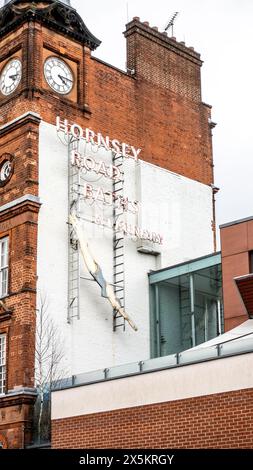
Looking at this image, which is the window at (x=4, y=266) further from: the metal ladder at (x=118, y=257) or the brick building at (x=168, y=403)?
the brick building at (x=168, y=403)

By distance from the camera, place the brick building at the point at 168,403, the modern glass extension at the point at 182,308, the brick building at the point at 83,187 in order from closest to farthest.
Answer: the brick building at the point at 168,403 < the brick building at the point at 83,187 < the modern glass extension at the point at 182,308

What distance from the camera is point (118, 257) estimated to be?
1620 inches

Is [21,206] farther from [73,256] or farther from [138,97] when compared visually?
[138,97]

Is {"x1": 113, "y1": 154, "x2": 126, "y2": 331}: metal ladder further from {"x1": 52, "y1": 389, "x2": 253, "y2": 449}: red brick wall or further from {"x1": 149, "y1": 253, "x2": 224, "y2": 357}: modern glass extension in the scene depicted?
{"x1": 52, "y1": 389, "x2": 253, "y2": 449}: red brick wall

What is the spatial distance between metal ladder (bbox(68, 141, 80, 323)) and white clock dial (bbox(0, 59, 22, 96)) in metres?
3.60

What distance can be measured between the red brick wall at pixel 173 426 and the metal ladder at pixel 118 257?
40.7 ft

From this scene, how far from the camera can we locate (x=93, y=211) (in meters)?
40.7

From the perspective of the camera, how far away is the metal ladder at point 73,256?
127 ft

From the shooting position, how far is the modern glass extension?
41.1 metres

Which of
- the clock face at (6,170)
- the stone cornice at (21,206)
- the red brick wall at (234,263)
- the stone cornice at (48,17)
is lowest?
the red brick wall at (234,263)

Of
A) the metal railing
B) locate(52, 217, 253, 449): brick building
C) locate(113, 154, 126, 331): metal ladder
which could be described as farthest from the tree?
the metal railing

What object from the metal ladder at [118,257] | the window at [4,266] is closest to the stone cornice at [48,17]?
the metal ladder at [118,257]

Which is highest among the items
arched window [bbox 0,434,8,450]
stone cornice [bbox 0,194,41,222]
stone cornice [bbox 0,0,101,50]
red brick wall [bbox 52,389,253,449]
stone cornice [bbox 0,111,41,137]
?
stone cornice [bbox 0,0,101,50]

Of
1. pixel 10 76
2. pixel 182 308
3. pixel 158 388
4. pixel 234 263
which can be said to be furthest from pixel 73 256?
pixel 158 388
